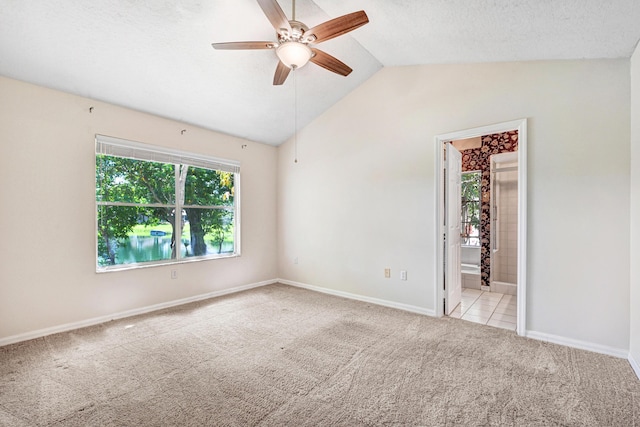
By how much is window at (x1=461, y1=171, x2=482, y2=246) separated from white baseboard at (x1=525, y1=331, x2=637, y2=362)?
2432 millimetres

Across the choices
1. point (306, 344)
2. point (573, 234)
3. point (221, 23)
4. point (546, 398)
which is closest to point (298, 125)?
point (221, 23)

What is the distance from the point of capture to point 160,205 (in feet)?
12.4

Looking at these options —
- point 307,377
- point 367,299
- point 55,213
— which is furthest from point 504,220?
point 55,213

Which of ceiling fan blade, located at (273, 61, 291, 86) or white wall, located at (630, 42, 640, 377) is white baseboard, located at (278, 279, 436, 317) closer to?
white wall, located at (630, 42, 640, 377)

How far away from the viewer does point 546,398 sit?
1.89 m

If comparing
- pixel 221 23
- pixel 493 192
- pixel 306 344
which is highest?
pixel 221 23

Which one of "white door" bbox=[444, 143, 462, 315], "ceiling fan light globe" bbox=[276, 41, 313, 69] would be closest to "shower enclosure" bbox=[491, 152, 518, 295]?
"white door" bbox=[444, 143, 462, 315]

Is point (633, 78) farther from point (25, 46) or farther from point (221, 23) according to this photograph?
point (25, 46)

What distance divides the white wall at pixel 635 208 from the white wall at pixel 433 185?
0.29ft

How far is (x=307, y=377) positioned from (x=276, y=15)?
2526mm

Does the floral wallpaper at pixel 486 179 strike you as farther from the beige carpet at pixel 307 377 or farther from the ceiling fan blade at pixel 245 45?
the ceiling fan blade at pixel 245 45

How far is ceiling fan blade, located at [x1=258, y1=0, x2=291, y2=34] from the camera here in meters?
1.83

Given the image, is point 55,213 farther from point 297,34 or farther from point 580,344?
point 580,344

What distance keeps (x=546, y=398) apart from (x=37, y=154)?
4655 mm
